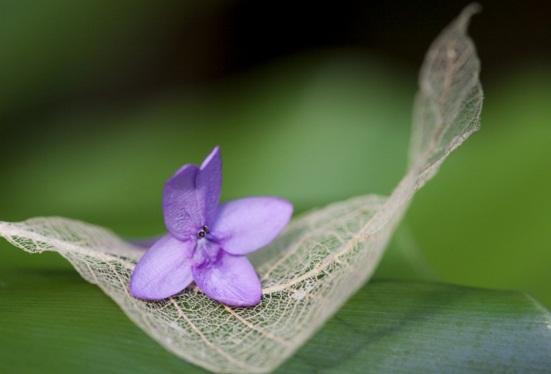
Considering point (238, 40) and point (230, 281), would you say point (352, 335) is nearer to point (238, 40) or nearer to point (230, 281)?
point (230, 281)

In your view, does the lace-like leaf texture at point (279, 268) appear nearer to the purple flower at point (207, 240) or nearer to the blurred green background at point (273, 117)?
the purple flower at point (207, 240)

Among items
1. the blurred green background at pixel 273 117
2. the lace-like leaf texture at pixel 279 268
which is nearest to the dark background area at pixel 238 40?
the blurred green background at pixel 273 117

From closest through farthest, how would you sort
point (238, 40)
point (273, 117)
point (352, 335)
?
1. point (352, 335)
2. point (273, 117)
3. point (238, 40)

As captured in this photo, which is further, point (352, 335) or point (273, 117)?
point (273, 117)

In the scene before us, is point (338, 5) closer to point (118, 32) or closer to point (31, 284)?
point (118, 32)

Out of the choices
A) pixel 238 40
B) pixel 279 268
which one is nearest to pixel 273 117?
pixel 238 40

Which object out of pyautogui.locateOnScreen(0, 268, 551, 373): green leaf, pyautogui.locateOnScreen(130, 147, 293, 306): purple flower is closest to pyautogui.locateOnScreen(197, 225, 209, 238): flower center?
pyautogui.locateOnScreen(130, 147, 293, 306): purple flower

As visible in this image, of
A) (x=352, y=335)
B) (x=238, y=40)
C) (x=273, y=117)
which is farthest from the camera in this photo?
(x=238, y=40)
